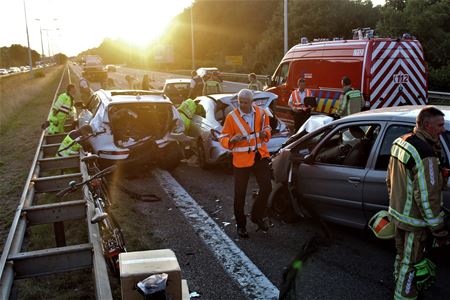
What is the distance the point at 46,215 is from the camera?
5.74 meters

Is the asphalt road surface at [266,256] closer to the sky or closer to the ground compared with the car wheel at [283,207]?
closer to the ground

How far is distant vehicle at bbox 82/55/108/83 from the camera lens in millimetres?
49922

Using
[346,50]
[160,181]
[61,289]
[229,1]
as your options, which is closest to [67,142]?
[160,181]

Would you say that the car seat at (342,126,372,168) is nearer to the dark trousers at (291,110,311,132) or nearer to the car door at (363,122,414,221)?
the car door at (363,122,414,221)

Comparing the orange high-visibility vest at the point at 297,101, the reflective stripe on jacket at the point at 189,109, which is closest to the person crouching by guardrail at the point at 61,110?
the reflective stripe on jacket at the point at 189,109

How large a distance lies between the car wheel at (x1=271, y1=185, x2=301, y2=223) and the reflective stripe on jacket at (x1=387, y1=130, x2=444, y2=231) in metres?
2.54

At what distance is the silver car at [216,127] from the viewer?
31.0 ft

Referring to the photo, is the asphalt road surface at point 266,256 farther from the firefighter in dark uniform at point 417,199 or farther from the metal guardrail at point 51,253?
the metal guardrail at point 51,253

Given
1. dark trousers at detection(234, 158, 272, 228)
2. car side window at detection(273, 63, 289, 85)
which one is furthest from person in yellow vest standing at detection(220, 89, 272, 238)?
car side window at detection(273, 63, 289, 85)

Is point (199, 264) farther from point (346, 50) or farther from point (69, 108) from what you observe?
point (346, 50)

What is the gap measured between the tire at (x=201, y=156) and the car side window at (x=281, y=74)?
508cm

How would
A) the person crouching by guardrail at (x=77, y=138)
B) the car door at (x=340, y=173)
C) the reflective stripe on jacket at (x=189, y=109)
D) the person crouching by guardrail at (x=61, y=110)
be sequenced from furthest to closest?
the person crouching by guardrail at (x=61, y=110), the reflective stripe on jacket at (x=189, y=109), the person crouching by guardrail at (x=77, y=138), the car door at (x=340, y=173)

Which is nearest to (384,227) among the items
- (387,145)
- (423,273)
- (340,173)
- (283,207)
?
(423,273)

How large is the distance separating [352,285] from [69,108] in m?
8.28
